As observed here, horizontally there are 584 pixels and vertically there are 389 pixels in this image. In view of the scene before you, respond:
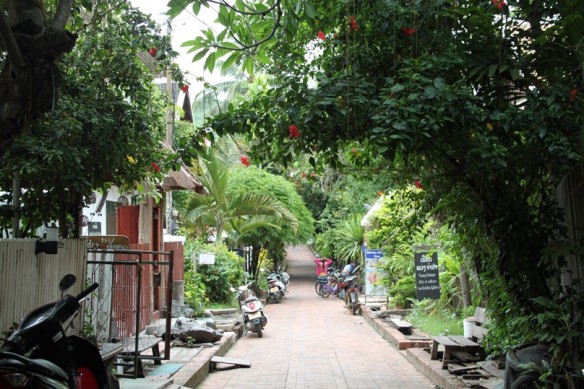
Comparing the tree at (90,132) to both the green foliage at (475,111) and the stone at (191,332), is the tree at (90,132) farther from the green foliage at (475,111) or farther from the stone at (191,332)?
the stone at (191,332)

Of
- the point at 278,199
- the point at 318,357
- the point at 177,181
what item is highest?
the point at 278,199

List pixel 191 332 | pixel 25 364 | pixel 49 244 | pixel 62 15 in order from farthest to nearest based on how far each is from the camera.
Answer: pixel 191 332
pixel 49 244
pixel 62 15
pixel 25 364

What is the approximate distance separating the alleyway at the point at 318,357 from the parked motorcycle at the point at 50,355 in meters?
5.45

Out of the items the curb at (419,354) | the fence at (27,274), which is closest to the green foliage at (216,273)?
the curb at (419,354)

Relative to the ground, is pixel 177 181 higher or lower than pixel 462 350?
higher

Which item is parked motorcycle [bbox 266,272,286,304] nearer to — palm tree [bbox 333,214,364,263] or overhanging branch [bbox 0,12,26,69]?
palm tree [bbox 333,214,364,263]

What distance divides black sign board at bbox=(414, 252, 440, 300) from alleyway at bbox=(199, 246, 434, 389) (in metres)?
1.42

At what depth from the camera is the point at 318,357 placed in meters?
13.3

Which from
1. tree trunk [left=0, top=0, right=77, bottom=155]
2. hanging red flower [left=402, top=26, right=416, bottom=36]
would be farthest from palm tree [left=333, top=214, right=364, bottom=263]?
tree trunk [left=0, top=0, right=77, bottom=155]

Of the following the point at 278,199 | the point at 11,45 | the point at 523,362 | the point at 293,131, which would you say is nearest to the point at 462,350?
the point at 523,362

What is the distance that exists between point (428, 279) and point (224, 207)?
1046 centimetres

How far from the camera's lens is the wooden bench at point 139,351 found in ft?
28.9

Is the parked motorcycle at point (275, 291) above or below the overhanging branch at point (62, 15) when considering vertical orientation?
below

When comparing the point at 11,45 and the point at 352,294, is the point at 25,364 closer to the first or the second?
the point at 11,45
